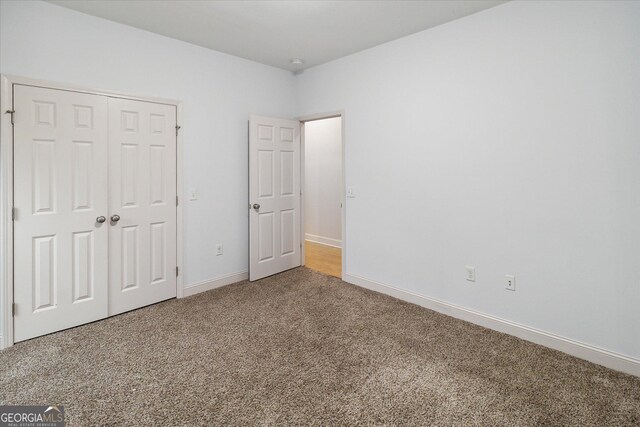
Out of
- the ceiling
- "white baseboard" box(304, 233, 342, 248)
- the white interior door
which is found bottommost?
"white baseboard" box(304, 233, 342, 248)

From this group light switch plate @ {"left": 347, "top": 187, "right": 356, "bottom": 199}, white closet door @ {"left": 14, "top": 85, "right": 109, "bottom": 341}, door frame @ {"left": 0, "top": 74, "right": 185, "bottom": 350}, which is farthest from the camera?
light switch plate @ {"left": 347, "top": 187, "right": 356, "bottom": 199}

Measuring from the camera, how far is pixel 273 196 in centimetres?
423

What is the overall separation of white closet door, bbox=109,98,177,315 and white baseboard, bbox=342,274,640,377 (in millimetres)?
2371

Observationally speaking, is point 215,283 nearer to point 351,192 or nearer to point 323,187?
point 351,192

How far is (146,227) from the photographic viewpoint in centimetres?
327

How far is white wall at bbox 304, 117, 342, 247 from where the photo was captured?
5949 mm

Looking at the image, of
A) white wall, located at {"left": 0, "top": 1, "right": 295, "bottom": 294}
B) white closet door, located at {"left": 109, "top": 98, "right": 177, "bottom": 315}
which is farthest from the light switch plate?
white closet door, located at {"left": 109, "top": 98, "right": 177, "bottom": 315}

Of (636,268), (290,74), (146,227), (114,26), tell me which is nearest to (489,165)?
(636,268)

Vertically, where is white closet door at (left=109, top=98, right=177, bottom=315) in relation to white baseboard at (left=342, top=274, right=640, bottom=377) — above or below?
above

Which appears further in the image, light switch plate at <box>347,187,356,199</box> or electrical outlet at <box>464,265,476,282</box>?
light switch plate at <box>347,187,356,199</box>

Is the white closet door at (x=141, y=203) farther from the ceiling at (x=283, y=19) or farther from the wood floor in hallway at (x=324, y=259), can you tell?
the wood floor in hallway at (x=324, y=259)

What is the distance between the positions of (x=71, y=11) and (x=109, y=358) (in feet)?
9.23

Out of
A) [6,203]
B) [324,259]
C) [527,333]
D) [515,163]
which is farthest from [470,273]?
[6,203]
